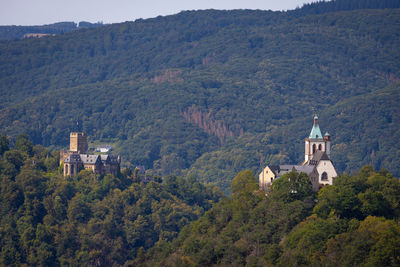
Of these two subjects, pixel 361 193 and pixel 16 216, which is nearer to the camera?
pixel 361 193

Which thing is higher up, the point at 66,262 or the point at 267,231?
the point at 267,231

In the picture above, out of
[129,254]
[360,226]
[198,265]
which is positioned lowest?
[129,254]

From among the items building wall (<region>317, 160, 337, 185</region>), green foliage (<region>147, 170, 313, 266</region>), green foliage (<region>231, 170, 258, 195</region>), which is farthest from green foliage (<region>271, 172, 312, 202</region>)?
green foliage (<region>231, 170, 258, 195</region>)

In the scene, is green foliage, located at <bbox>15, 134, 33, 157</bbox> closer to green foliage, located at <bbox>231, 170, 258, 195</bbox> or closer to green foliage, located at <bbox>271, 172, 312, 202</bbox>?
green foliage, located at <bbox>231, 170, 258, 195</bbox>

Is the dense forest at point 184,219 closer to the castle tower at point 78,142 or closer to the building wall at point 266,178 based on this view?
the building wall at point 266,178

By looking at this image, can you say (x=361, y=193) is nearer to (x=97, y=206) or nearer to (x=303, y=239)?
(x=303, y=239)

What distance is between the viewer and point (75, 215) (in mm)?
137125

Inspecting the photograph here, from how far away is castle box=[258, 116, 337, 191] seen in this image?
93.6 metres

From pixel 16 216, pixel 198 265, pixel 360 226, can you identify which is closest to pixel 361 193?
pixel 360 226

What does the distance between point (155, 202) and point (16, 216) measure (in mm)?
21782

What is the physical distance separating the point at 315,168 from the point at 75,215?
175 ft

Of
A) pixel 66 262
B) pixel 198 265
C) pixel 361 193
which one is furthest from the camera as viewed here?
pixel 66 262

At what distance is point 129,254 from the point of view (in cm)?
13588

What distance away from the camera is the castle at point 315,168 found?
93562 mm
